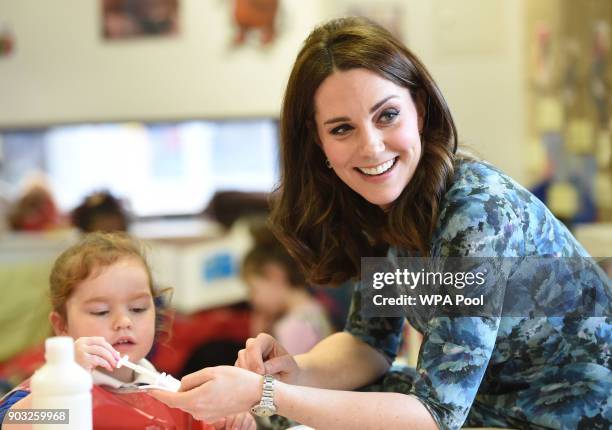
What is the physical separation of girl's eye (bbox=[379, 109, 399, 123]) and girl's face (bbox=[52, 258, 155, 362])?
1.37 feet

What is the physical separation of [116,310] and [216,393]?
267mm

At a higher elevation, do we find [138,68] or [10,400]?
[138,68]

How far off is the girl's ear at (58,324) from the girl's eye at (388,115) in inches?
21.5

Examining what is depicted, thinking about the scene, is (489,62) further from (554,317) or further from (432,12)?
(554,317)

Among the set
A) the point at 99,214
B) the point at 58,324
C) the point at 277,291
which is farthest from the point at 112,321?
the point at 99,214

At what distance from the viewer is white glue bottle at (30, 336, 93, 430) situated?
885 mm

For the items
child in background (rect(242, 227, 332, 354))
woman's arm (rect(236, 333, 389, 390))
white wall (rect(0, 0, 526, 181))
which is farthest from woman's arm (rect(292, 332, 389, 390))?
white wall (rect(0, 0, 526, 181))

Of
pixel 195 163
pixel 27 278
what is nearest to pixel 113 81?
pixel 195 163

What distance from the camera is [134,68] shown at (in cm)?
432

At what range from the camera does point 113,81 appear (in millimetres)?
4332

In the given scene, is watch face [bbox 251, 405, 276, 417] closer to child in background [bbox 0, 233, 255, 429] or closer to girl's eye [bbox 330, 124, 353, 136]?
child in background [bbox 0, 233, 255, 429]

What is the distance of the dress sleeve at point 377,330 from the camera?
1521 mm

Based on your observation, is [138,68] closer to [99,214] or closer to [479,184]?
[99,214]

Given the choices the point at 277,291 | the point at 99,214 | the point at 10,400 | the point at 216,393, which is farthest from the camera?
the point at 99,214
